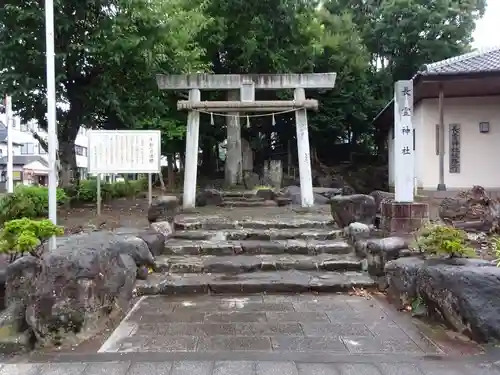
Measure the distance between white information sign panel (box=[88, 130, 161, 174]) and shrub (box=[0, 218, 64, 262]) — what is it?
18.0 feet

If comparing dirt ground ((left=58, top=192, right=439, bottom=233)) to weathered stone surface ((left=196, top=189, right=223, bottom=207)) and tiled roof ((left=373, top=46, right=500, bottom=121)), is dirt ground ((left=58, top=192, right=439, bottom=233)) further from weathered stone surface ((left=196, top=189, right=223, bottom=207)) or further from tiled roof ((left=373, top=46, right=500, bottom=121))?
tiled roof ((left=373, top=46, right=500, bottom=121))

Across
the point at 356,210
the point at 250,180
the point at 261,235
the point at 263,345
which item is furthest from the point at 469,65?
the point at 263,345

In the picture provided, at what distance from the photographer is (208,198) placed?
45.5 ft

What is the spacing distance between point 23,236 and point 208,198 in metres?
9.43

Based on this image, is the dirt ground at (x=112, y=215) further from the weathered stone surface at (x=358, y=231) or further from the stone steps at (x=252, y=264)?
the stone steps at (x=252, y=264)

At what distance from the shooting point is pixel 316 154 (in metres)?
25.9

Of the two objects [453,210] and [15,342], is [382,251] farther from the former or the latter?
[15,342]

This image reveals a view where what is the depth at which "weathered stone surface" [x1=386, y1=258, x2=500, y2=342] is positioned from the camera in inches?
161

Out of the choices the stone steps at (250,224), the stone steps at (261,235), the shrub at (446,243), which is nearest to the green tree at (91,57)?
the stone steps at (250,224)

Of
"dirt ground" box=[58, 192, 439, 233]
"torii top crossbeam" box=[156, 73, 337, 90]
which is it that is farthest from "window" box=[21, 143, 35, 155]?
"torii top crossbeam" box=[156, 73, 337, 90]

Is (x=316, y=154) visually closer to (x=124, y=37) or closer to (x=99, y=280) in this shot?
(x=124, y=37)

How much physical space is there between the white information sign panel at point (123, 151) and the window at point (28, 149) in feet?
139

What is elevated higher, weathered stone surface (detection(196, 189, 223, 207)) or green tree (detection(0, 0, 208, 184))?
green tree (detection(0, 0, 208, 184))

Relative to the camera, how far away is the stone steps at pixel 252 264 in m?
6.60
